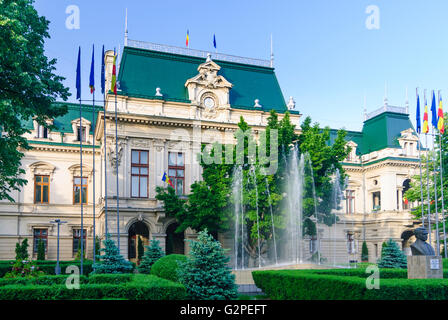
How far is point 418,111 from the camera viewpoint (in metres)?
35.0

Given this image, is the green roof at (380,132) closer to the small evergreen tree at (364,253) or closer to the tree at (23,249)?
the small evergreen tree at (364,253)

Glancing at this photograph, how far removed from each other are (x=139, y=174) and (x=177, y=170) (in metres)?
Answer: 3.10

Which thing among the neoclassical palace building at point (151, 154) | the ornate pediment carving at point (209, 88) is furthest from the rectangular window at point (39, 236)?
the ornate pediment carving at point (209, 88)

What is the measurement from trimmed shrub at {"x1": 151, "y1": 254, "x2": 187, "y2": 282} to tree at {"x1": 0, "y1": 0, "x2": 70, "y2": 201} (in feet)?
30.1

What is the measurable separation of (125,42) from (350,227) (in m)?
30.3

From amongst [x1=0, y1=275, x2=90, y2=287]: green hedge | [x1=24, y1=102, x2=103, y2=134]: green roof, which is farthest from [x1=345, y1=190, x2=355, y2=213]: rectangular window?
[x1=0, y1=275, x2=90, y2=287]: green hedge

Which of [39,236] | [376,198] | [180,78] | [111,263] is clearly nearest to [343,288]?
[111,263]

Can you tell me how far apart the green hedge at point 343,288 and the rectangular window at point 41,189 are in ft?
94.0

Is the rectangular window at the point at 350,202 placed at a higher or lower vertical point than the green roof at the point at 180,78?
lower

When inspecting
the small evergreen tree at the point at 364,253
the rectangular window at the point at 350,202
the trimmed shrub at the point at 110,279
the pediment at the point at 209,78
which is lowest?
the small evergreen tree at the point at 364,253

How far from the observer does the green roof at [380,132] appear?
5000 centimetres

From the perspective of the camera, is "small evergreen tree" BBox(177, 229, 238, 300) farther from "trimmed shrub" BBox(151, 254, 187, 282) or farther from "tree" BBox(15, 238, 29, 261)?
"tree" BBox(15, 238, 29, 261)

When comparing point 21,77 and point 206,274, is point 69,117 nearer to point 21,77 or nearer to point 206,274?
point 21,77
